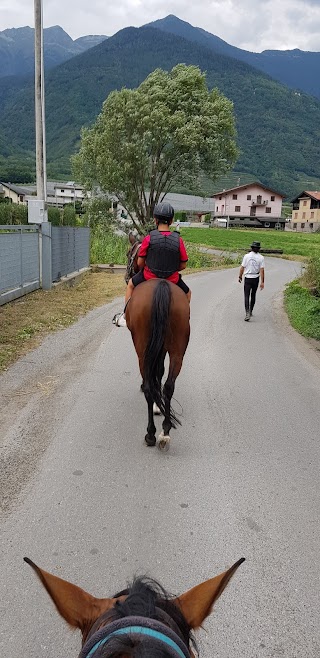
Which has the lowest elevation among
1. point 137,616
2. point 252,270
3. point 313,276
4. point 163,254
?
point 313,276

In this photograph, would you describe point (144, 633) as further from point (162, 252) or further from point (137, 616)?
point (162, 252)

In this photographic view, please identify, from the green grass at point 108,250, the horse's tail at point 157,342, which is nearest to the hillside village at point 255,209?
the green grass at point 108,250

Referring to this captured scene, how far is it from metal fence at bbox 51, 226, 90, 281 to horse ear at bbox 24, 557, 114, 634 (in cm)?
1384

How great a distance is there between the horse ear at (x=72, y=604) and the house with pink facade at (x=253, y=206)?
97600 mm

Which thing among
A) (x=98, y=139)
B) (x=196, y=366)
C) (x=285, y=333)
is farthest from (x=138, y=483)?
(x=98, y=139)

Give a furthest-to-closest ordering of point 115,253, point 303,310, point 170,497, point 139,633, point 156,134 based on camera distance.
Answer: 1. point 156,134
2. point 115,253
3. point 303,310
4. point 170,497
5. point 139,633

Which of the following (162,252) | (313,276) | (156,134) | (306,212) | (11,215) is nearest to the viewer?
(162,252)

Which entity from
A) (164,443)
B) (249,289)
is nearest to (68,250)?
(249,289)

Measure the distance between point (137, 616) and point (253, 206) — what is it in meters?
102

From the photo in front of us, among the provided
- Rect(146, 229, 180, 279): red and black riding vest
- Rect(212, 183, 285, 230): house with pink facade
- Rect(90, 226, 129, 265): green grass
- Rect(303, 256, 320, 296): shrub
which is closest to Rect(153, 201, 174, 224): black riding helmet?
Rect(146, 229, 180, 279): red and black riding vest

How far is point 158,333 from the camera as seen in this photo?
459 centimetres

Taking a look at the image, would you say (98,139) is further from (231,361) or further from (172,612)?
(172,612)

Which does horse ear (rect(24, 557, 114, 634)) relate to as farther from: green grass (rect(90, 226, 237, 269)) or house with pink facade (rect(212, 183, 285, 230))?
house with pink facade (rect(212, 183, 285, 230))

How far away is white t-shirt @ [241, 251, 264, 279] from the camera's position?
39.1ft
